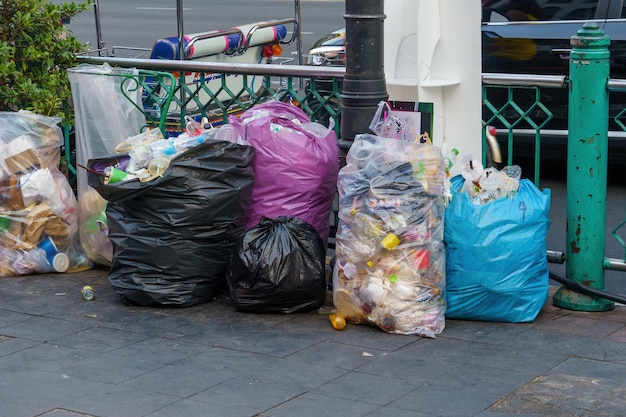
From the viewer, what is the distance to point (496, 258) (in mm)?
4961

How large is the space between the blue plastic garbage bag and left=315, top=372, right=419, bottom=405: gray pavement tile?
88 centimetres

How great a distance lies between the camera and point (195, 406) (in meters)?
4.04

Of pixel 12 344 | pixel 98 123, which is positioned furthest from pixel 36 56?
pixel 12 344

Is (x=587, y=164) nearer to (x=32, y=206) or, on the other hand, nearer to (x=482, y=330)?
(x=482, y=330)

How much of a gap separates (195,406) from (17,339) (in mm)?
1315

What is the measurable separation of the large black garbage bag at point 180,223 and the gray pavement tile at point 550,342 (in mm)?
1629

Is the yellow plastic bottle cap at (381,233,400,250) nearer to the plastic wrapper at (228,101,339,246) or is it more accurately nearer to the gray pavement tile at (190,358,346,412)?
the gray pavement tile at (190,358,346,412)

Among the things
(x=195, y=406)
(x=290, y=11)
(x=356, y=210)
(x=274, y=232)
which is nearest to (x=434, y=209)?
(x=356, y=210)

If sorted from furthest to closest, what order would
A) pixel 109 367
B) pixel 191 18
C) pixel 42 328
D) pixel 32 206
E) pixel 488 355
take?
pixel 191 18 < pixel 32 206 < pixel 42 328 < pixel 488 355 < pixel 109 367

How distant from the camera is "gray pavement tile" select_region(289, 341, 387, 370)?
454cm

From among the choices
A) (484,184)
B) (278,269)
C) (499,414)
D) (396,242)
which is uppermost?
(484,184)

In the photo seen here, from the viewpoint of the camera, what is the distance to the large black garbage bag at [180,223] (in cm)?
528

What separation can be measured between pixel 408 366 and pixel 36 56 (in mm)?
3285

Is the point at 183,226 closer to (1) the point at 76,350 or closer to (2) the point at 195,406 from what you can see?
(1) the point at 76,350
